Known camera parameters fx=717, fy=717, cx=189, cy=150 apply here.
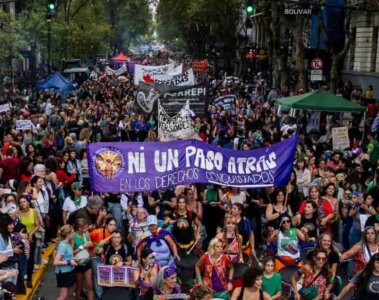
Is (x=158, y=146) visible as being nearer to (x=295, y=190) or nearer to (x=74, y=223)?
(x=74, y=223)

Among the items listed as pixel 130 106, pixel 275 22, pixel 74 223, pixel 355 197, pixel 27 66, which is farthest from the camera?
pixel 27 66

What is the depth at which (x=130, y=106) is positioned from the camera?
2509cm

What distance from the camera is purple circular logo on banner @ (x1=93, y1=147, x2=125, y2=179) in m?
10.1

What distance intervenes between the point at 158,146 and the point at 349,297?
3.38m

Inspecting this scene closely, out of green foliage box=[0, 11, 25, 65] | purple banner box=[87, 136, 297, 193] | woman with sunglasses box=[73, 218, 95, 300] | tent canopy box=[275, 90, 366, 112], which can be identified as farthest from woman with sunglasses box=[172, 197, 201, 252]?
green foliage box=[0, 11, 25, 65]

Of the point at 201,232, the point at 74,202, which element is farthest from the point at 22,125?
the point at 201,232

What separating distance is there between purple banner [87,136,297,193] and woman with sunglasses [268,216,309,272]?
5.35 ft

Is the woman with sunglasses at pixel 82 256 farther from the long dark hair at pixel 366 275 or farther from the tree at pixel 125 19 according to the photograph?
the tree at pixel 125 19

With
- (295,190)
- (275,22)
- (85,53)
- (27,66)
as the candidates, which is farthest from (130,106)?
(27,66)

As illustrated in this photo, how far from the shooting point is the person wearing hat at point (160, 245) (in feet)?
27.9

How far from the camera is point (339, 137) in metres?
16.4

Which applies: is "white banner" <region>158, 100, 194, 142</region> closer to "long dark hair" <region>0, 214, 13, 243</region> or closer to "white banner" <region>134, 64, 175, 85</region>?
"long dark hair" <region>0, 214, 13, 243</region>

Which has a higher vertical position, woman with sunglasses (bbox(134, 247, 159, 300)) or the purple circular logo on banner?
the purple circular logo on banner

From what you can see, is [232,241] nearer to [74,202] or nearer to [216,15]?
Answer: [74,202]
